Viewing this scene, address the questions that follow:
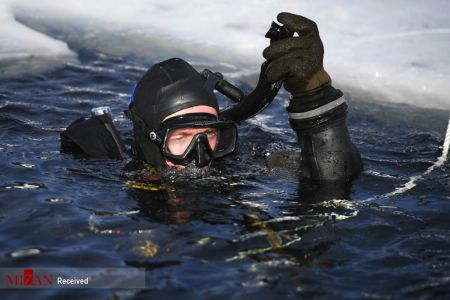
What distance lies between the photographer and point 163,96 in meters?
4.42

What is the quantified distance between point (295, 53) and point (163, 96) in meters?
1.06

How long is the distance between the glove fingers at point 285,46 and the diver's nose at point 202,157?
0.82 meters

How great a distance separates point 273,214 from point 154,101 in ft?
4.01

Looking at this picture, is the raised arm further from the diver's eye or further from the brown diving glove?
the diver's eye

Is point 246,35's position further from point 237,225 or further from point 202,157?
point 237,225

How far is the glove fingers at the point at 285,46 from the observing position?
3811mm

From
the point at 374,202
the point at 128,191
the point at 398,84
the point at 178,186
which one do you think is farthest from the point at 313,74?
the point at 398,84

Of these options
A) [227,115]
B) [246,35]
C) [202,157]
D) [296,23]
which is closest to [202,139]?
[202,157]

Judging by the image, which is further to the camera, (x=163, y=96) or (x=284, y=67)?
(x=163, y=96)

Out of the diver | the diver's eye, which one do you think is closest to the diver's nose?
the diver

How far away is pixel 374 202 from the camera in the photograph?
13.4ft
